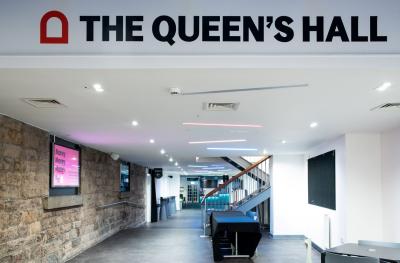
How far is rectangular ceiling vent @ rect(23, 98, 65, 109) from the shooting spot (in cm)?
490

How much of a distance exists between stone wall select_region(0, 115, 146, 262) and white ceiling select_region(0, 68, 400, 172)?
399 millimetres

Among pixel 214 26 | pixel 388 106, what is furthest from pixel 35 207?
pixel 388 106

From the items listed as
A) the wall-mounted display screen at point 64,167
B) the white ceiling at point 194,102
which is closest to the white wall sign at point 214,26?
the white ceiling at point 194,102

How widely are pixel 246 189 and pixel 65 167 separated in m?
7.70

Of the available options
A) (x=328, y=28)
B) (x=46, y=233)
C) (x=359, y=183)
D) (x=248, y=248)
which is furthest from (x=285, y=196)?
(x=328, y=28)

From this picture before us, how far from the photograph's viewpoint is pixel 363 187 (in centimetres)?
765

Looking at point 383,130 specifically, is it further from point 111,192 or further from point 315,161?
point 111,192

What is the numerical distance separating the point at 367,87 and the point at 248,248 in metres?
5.71

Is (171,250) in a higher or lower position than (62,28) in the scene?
lower

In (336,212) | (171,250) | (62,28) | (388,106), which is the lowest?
(171,250)

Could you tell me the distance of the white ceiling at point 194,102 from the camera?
12.4 ft

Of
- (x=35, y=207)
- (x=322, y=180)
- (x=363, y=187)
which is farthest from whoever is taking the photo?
(x=322, y=180)

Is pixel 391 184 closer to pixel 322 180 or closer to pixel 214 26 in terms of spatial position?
pixel 322 180

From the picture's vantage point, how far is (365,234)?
24.8 feet
